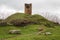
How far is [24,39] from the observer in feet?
147

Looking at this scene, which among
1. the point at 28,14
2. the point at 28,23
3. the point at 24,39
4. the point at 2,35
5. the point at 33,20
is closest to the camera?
the point at 24,39

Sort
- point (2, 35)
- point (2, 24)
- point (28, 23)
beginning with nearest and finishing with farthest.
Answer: point (2, 35)
point (2, 24)
point (28, 23)

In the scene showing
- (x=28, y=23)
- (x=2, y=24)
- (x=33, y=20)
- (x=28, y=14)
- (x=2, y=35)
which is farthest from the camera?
(x=28, y=14)

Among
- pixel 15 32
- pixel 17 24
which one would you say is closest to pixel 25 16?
pixel 17 24

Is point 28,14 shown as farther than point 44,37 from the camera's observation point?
Yes

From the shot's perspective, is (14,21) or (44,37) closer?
(44,37)

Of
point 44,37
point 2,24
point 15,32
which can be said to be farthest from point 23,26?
point 44,37

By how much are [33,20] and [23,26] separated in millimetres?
9775

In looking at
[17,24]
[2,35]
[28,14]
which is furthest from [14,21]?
[2,35]

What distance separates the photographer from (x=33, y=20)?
7462 centimetres

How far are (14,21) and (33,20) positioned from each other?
8057 mm

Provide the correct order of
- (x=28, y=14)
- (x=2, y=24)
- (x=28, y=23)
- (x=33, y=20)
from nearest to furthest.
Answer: (x=2, y=24), (x=28, y=23), (x=33, y=20), (x=28, y=14)

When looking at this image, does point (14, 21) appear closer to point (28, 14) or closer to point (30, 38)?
point (28, 14)

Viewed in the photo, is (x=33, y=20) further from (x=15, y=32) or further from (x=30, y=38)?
(x=30, y=38)
